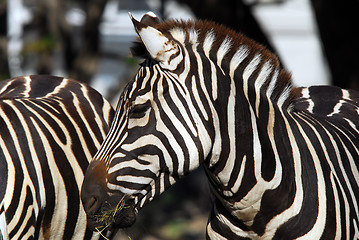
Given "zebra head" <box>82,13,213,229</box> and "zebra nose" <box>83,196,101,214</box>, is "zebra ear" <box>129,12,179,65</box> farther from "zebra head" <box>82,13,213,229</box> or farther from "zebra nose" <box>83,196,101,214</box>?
"zebra nose" <box>83,196,101,214</box>

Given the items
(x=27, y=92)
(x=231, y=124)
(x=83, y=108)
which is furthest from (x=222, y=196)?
(x=27, y=92)

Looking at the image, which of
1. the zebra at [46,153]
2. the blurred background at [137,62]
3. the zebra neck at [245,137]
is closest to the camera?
the zebra neck at [245,137]

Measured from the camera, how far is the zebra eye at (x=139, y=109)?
306 centimetres

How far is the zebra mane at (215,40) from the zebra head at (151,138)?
130 mm

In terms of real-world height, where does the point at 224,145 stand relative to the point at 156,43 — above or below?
below

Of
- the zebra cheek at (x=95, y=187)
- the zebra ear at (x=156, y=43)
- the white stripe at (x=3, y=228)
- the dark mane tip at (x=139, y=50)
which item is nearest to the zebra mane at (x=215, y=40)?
the dark mane tip at (x=139, y=50)

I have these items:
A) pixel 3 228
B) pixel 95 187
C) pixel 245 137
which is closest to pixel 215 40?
pixel 245 137

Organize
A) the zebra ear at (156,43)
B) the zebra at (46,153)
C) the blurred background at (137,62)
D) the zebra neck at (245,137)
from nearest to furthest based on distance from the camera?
1. the zebra ear at (156,43)
2. the zebra neck at (245,137)
3. the zebra at (46,153)
4. the blurred background at (137,62)

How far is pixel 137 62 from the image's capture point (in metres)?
7.77

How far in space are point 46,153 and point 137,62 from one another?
3.98 meters

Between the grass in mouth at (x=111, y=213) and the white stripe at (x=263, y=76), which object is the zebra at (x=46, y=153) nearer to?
the grass in mouth at (x=111, y=213)

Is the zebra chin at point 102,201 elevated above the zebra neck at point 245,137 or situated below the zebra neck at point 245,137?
below

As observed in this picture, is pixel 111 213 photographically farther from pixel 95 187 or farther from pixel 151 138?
pixel 151 138

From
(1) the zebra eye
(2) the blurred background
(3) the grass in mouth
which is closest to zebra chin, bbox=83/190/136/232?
(3) the grass in mouth
